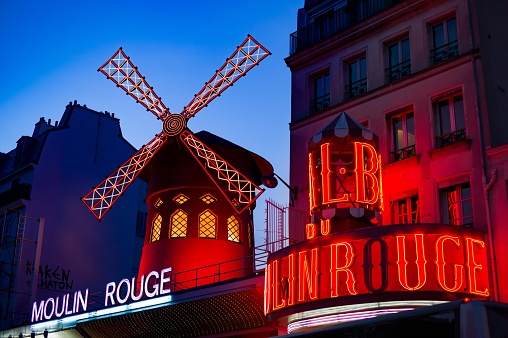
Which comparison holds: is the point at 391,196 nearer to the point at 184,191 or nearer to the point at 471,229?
the point at 471,229

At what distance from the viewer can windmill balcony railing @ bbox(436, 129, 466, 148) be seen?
1027cm

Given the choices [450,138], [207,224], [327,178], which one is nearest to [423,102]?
[450,138]

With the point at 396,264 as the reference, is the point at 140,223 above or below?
above

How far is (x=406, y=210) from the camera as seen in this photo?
1066 cm

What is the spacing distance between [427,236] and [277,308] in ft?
7.79

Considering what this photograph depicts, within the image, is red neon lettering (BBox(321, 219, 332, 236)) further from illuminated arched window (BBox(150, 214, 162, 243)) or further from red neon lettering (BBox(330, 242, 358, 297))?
illuminated arched window (BBox(150, 214, 162, 243))

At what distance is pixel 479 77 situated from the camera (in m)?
10.2

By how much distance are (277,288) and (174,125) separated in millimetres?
7221

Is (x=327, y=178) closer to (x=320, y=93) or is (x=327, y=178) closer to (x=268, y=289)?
(x=268, y=289)

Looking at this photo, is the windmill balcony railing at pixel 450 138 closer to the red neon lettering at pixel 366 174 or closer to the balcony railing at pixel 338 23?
the red neon lettering at pixel 366 174

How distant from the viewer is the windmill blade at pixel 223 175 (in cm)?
1548

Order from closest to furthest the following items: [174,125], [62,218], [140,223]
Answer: [174,125] → [62,218] → [140,223]

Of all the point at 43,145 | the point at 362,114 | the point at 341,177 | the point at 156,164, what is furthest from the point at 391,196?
the point at 43,145

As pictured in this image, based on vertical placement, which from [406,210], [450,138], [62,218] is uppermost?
[62,218]
